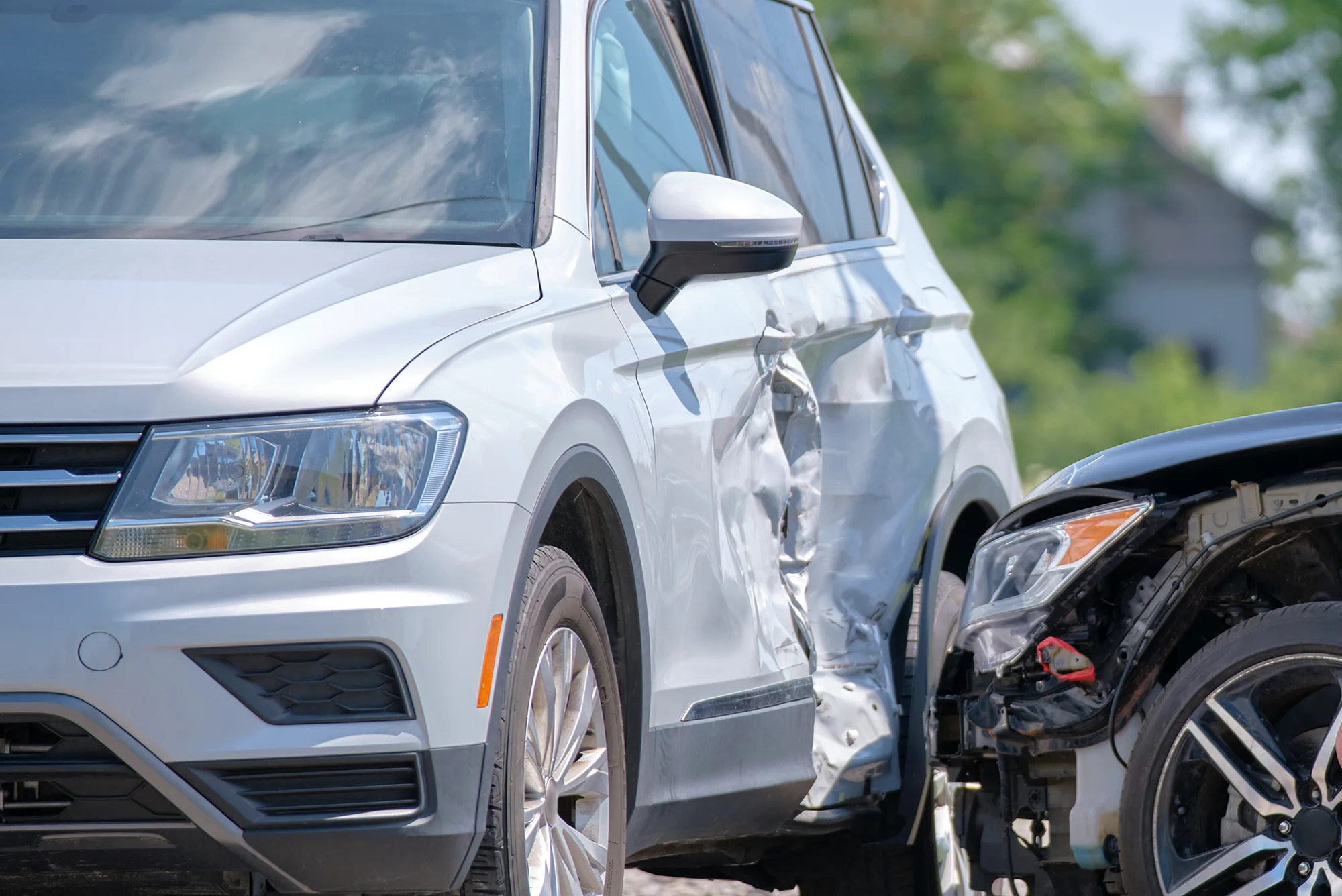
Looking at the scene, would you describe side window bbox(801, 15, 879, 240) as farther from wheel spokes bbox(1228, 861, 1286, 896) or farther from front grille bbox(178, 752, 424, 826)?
front grille bbox(178, 752, 424, 826)

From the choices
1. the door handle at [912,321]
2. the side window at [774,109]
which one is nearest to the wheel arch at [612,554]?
the side window at [774,109]

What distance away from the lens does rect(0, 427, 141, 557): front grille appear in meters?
2.54

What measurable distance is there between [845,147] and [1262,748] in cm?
257

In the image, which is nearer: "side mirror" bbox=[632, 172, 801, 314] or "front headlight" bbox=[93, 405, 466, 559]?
"front headlight" bbox=[93, 405, 466, 559]

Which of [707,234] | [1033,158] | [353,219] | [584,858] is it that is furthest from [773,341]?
[1033,158]

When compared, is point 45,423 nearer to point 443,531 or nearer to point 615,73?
point 443,531

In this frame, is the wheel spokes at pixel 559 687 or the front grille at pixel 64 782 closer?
the front grille at pixel 64 782

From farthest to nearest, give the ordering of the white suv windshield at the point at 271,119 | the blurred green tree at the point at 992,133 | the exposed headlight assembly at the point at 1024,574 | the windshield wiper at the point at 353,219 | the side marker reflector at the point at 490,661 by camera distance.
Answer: the blurred green tree at the point at 992,133 < the exposed headlight assembly at the point at 1024,574 < the white suv windshield at the point at 271,119 < the windshield wiper at the point at 353,219 < the side marker reflector at the point at 490,661

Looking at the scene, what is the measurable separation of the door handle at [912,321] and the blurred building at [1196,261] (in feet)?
212

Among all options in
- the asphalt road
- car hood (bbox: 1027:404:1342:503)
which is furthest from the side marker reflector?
the asphalt road

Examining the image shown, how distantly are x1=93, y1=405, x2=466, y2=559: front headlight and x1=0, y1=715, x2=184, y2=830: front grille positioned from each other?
0.26 metres

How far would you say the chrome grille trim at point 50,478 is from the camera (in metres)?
2.54

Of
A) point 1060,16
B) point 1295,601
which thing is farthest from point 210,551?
point 1060,16

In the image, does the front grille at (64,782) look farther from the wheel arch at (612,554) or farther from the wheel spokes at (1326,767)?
the wheel spokes at (1326,767)
